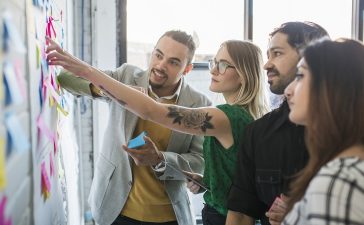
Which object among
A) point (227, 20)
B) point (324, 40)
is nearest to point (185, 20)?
point (227, 20)

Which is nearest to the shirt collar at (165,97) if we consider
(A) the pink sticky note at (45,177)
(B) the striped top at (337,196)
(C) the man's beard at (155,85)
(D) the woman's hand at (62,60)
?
Answer: (C) the man's beard at (155,85)

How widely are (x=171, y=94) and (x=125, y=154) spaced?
1.13ft

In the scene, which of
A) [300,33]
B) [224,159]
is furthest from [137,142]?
[300,33]

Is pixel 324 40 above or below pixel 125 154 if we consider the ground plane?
above

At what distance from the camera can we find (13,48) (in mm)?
781

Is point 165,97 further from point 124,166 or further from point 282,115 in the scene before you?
point 282,115

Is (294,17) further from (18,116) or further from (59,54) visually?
(18,116)

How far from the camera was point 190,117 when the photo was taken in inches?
57.5

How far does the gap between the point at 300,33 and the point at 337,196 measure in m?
0.77

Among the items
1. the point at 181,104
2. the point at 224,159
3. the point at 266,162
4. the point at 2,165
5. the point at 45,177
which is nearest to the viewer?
the point at 2,165

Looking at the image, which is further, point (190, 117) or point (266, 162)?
point (190, 117)

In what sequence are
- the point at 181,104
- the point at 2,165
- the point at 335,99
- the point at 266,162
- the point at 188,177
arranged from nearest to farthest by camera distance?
the point at 2,165
the point at 335,99
the point at 266,162
the point at 188,177
the point at 181,104

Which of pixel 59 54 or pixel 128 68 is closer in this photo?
pixel 59 54

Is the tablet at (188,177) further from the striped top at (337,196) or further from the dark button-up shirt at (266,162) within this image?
the striped top at (337,196)
